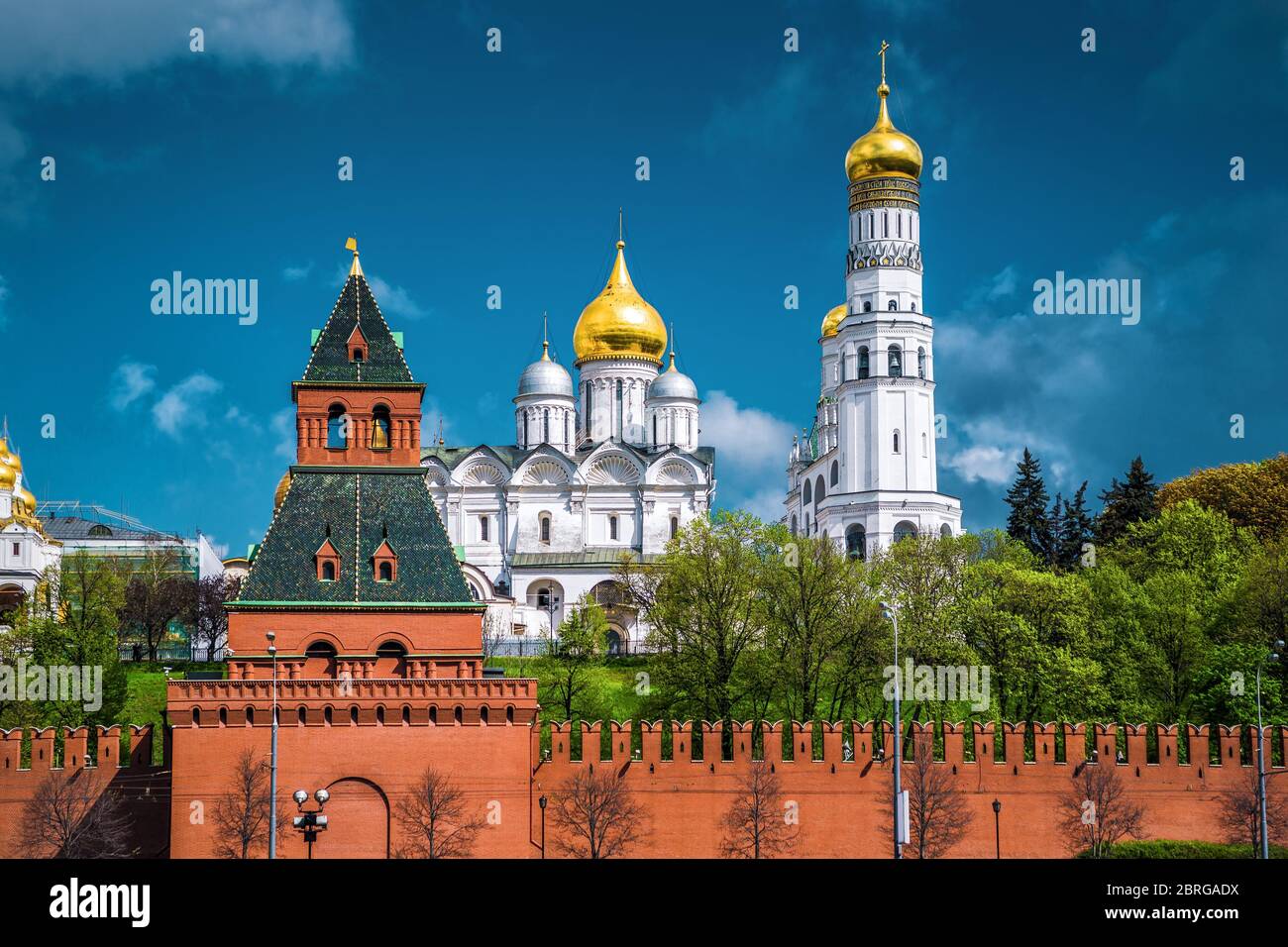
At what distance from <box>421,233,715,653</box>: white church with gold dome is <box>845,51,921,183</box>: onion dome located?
15921 mm

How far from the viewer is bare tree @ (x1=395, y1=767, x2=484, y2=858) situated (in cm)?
3828

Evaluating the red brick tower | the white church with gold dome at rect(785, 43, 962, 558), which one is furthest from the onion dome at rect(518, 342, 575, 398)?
the red brick tower

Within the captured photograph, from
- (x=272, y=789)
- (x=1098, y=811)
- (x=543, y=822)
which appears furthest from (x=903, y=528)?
(x=272, y=789)

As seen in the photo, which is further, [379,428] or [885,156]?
[885,156]

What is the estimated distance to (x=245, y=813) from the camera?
3822 centimetres

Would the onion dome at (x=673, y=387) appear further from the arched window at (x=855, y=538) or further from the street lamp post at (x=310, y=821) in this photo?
the street lamp post at (x=310, y=821)

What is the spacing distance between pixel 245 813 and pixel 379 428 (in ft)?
33.7

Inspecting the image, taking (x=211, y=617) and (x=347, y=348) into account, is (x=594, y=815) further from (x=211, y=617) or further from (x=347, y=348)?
(x=211, y=617)

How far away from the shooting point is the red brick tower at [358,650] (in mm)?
38688

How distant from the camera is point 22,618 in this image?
2488 inches

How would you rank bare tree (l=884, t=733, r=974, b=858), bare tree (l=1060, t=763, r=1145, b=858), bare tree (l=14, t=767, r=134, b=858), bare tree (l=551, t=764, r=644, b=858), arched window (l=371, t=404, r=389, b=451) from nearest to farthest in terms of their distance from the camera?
bare tree (l=14, t=767, r=134, b=858) < bare tree (l=551, t=764, r=644, b=858) < bare tree (l=884, t=733, r=974, b=858) < bare tree (l=1060, t=763, r=1145, b=858) < arched window (l=371, t=404, r=389, b=451)

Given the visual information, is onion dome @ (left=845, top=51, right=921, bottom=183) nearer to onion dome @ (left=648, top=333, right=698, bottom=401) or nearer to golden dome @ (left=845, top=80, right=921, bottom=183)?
golden dome @ (left=845, top=80, right=921, bottom=183)

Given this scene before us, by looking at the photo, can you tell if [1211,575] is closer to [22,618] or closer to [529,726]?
[529,726]
